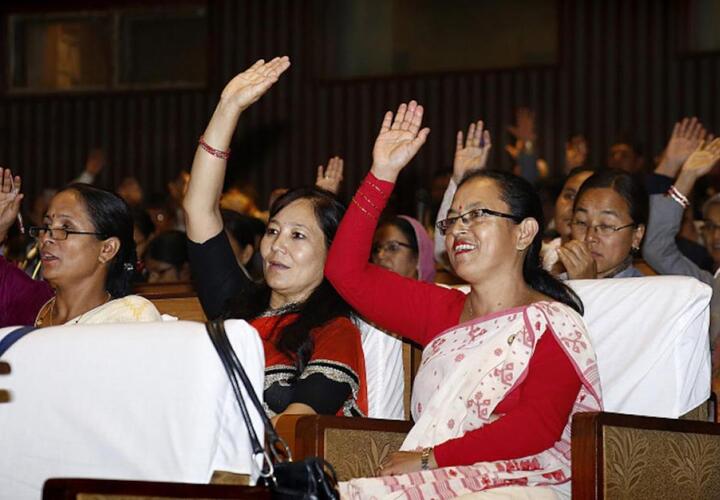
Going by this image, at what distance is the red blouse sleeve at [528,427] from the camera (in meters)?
2.70

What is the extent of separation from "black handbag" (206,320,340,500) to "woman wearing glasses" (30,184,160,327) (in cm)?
129

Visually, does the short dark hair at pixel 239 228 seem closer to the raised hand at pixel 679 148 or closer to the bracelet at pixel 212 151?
the raised hand at pixel 679 148

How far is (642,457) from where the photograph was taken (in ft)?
9.11

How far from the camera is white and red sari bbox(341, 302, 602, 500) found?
268 centimetres

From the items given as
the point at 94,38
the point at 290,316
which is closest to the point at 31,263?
the point at 290,316

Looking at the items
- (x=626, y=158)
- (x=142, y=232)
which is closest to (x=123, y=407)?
(x=142, y=232)

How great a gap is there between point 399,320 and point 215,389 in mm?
994

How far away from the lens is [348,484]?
273cm

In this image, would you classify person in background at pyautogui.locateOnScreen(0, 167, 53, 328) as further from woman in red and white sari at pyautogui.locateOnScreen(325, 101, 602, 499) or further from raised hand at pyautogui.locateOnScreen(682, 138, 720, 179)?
raised hand at pyautogui.locateOnScreen(682, 138, 720, 179)

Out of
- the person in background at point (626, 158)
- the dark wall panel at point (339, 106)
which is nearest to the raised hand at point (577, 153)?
the person in background at point (626, 158)

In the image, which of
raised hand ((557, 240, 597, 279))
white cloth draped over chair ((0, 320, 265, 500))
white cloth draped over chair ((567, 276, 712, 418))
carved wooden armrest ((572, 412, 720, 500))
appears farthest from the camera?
raised hand ((557, 240, 597, 279))

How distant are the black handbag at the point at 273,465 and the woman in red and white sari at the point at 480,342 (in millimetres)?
602

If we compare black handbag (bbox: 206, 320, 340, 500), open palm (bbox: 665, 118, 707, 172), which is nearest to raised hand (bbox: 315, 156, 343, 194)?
open palm (bbox: 665, 118, 707, 172)

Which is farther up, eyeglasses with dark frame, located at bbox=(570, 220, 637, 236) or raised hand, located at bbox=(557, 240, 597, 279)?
eyeglasses with dark frame, located at bbox=(570, 220, 637, 236)
